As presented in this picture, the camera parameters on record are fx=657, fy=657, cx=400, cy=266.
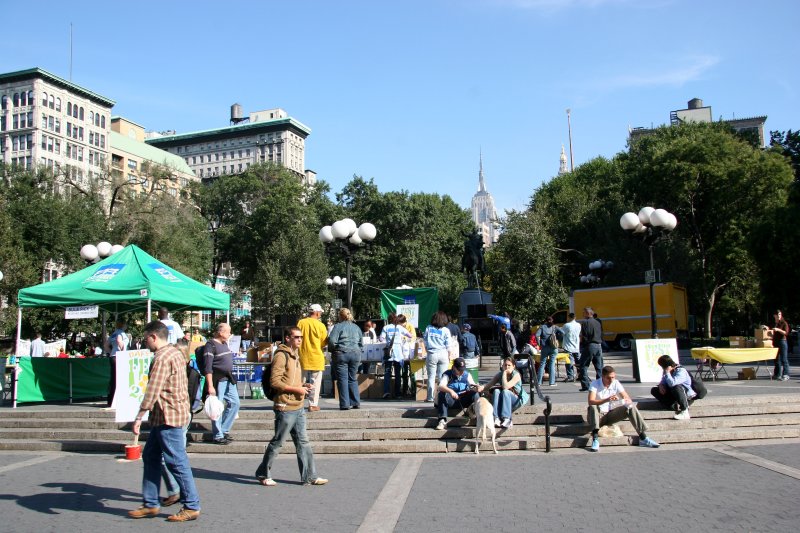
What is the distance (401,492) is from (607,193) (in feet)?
153

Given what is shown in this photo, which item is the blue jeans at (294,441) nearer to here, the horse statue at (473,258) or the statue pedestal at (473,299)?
the statue pedestal at (473,299)

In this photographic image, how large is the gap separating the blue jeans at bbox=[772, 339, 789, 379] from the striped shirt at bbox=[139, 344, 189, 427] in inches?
583

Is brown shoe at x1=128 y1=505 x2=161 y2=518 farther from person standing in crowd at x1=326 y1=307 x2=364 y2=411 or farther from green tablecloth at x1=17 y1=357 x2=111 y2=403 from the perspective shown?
green tablecloth at x1=17 y1=357 x2=111 y2=403

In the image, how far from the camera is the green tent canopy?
1350 cm

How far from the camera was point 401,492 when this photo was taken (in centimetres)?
732

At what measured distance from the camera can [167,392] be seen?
6277 millimetres

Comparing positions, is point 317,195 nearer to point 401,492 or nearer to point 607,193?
point 607,193

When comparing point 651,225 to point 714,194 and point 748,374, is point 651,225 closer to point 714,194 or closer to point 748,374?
point 748,374

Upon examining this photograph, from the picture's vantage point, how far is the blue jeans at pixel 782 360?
1596 cm

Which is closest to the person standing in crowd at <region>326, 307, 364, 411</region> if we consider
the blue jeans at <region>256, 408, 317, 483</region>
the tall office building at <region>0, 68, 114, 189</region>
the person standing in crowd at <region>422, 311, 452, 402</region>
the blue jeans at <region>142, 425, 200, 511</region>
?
the person standing in crowd at <region>422, 311, 452, 402</region>

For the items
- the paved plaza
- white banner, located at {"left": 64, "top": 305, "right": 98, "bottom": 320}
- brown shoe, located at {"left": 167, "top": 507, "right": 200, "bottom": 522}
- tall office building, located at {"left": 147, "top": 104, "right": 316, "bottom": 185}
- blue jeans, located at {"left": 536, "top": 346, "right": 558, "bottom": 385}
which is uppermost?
tall office building, located at {"left": 147, "top": 104, "right": 316, "bottom": 185}

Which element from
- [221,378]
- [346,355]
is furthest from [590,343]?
[221,378]

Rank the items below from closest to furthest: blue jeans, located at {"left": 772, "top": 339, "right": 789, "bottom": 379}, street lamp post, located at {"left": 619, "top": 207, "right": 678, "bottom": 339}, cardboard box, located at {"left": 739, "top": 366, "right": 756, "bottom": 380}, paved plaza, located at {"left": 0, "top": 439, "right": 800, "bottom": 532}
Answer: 1. paved plaza, located at {"left": 0, "top": 439, "right": 800, "bottom": 532}
2. street lamp post, located at {"left": 619, "top": 207, "right": 678, "bottom": 339}
3. blue jeans, located at {"left": 772, "top": 339, "right": 789, "bottom": 379}
4. cardboard box, located at {"left": 739, "top": 366, "right": 756, "bottom": 380}

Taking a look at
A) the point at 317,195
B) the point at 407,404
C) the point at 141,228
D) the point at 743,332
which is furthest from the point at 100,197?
the point at 743,332
